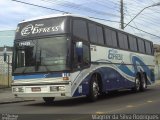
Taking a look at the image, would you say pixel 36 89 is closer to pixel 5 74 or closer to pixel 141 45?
pixel 141 45

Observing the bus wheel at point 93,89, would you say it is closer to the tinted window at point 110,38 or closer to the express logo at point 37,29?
the tinted window at point 110,38

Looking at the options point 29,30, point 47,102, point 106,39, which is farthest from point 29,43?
point 106,39

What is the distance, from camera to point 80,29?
18.8 meters

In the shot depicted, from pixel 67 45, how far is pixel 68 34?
18.5 inches

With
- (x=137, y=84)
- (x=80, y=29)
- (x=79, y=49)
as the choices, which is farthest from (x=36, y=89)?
(x=137, y=84)

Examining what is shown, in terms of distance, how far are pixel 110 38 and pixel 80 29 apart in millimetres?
3929

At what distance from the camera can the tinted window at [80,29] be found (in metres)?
18.2

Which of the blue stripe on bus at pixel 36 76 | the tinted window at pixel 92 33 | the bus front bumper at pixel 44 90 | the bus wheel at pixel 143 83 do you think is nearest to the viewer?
the bus front bumper at pixel 44 90

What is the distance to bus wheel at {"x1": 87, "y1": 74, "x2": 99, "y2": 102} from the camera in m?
19.0

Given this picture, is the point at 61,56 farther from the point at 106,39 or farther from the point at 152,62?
the point at 152,62

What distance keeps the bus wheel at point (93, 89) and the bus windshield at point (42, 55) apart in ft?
7.55

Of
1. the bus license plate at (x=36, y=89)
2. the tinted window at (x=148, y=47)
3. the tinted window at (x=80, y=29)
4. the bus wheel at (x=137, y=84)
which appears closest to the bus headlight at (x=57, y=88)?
the bus license plate at (x=36, y=89)

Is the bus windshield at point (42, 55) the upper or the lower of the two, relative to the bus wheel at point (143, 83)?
upper

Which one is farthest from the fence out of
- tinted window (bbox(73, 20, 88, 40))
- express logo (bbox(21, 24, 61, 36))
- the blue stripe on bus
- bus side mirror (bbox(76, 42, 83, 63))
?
bus side mirror (bbox(76, 42, 83, 63))
